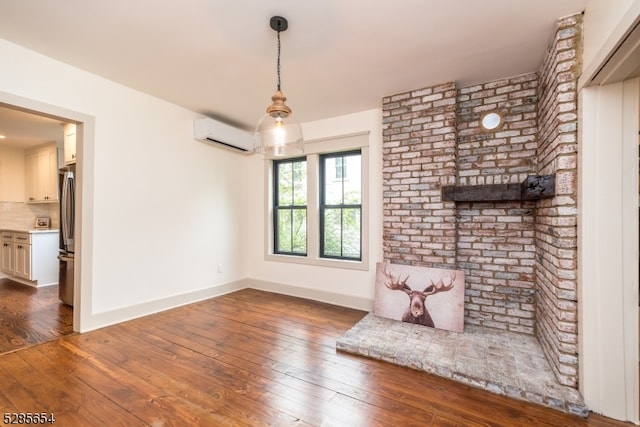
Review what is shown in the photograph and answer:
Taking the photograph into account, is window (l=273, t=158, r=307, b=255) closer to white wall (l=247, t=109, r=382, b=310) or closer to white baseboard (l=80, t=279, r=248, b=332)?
white wall (l=247, t=109, r=382, b=310)

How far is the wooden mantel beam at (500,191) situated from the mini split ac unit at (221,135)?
9.83 feet

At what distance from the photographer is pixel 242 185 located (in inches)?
191

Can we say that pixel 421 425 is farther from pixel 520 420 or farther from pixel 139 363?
pixel 139 363

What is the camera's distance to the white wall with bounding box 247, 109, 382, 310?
376 cm

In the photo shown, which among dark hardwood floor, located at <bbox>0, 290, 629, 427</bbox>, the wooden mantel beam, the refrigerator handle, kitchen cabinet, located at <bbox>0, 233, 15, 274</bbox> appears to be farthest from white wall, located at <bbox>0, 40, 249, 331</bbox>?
kitchen cabinet, located at <bbox>0, 233, 15, 274</bbox>

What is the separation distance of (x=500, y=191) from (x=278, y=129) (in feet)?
7.14

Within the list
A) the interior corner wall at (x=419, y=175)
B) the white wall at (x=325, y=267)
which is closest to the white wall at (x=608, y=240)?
the interior corner wall at (x=419, y=175)

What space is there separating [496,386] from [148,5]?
3.53 metres

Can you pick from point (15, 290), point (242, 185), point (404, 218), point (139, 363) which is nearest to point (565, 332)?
point (404, 218)

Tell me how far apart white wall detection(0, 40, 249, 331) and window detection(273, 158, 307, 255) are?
0.79 meters

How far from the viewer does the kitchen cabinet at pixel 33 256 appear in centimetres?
479

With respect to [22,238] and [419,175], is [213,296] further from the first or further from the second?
[22,238]

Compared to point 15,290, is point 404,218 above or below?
above

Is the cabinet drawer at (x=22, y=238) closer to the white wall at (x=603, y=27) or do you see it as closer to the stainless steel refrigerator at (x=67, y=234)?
the stainless steel refrigerator at (x=67, y=234)
